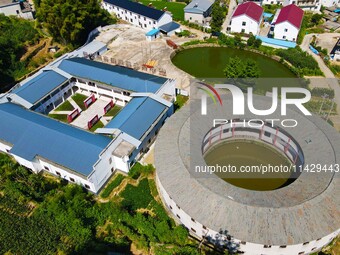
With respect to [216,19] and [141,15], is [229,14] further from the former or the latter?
[141,15]

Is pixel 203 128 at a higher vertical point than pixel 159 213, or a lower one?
higher

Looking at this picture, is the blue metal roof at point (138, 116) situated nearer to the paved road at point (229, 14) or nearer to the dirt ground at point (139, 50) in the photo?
the dirt ground at point (139, 50)

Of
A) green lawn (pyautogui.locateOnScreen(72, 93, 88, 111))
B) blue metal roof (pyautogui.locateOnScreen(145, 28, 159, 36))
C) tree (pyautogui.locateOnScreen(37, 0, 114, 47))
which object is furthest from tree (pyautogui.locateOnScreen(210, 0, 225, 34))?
green lawn (pyautogui.locateOnScreen(72, 93, 88, 111))

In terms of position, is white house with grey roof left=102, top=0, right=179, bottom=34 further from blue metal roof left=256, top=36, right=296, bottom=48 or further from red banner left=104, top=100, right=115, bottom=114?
red banner left=104, top=100, right=115, bottom=114

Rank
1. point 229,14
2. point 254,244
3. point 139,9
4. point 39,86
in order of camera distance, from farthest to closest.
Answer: point 229,14
point 139,9
point 39,86
point 254,244

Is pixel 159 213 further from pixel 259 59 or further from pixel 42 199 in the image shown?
pixel 259 59

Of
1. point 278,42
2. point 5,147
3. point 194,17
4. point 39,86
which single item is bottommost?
point 5,147

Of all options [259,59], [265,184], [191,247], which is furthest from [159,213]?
[259,59]

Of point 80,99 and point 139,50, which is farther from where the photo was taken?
point 139,50

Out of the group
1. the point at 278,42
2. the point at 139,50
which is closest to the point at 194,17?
the point at 139,50
